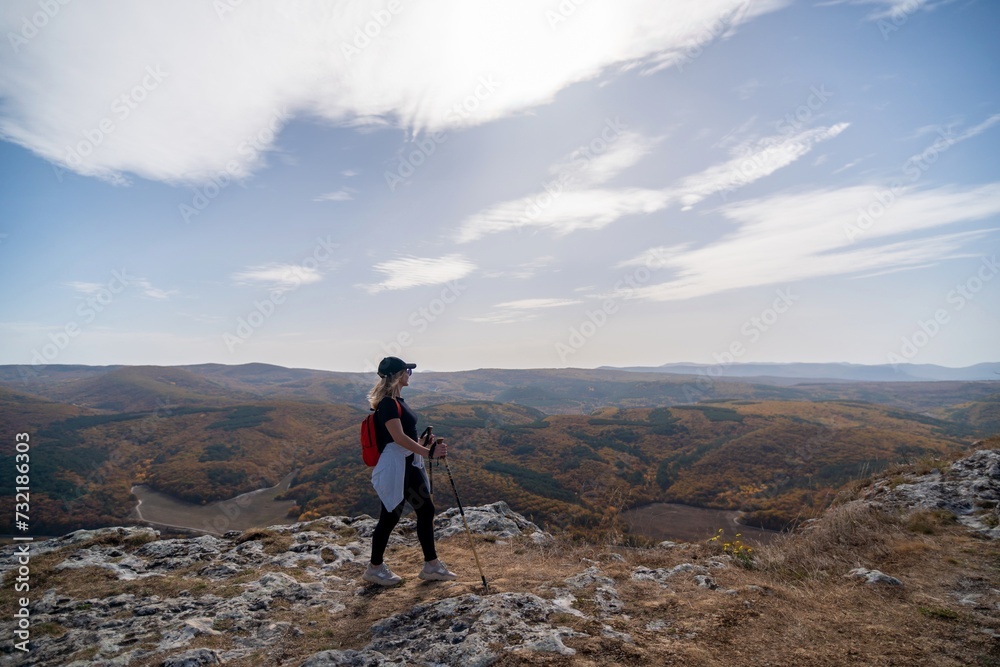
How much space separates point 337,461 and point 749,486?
77.5 metres

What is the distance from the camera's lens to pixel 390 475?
19.7 feet

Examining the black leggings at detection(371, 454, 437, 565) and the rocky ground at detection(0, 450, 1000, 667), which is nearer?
the rocky ground at detection(0, 450, 1000, 667)

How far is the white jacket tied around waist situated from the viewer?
595cm

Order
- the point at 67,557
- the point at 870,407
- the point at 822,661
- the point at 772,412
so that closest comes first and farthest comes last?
the point at 822,661 → the point at 67,557 → the point at 772,412 → the point at 870,407

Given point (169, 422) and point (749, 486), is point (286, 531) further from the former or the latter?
point (169, 422)

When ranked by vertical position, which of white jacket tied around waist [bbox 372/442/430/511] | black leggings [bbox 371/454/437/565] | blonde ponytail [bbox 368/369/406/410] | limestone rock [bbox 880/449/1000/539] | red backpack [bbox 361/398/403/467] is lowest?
limestone rock [bbox 880/449/1000/539]

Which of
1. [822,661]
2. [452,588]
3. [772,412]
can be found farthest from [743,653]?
[772,412]

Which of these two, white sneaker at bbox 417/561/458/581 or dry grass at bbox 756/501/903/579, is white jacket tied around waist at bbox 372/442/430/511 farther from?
dry grass at bbox 756/501/903/579

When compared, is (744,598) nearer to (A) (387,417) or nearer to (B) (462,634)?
(B) (462,634)

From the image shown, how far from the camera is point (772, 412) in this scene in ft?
384

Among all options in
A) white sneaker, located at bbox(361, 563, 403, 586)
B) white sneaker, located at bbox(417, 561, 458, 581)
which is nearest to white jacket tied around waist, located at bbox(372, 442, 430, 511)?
white sneaker, located at bbox(417, 561, 458, 581)

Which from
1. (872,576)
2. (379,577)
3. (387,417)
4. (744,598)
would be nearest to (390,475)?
(387,417)

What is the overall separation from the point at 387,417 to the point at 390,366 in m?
0.76

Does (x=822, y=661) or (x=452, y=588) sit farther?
(x=452, y=588)
